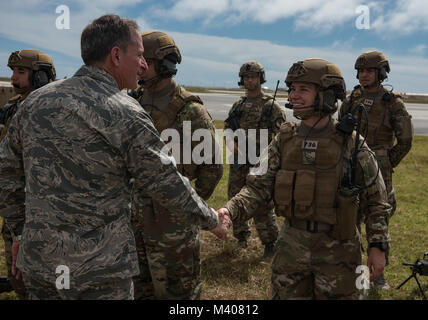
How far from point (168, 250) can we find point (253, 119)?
12.3ft

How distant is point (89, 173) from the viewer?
209 centimetres

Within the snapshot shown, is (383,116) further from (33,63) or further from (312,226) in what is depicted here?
(33,63)

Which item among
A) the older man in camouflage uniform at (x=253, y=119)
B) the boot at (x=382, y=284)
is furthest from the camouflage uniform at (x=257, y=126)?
the boot at (x=382, y=284)

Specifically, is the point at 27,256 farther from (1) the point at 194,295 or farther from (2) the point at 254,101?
(2) the point at 254,101

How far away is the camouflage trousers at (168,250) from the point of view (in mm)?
3316

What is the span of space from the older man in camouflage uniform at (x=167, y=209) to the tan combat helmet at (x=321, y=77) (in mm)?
996

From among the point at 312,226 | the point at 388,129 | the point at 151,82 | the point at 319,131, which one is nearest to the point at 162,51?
the point at 151,82

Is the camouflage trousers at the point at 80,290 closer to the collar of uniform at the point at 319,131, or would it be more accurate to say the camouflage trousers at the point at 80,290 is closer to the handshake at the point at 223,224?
the handshake at the point at 223,224

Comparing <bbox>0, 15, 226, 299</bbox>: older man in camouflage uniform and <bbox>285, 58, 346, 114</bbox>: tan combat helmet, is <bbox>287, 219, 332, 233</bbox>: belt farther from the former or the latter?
<bbox>0, 15, 226, 299</bbox>: older man in camouflage uniform

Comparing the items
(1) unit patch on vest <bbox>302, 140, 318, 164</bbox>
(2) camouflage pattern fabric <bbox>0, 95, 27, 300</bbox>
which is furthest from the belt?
(2) camouflage pattern fabric <bbox>0, 95, 27, 300</bbox>

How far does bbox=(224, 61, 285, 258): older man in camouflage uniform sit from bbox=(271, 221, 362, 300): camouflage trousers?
3.14m

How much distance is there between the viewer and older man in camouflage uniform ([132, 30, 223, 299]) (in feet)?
10.9

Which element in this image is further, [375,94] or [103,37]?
[375,94]
